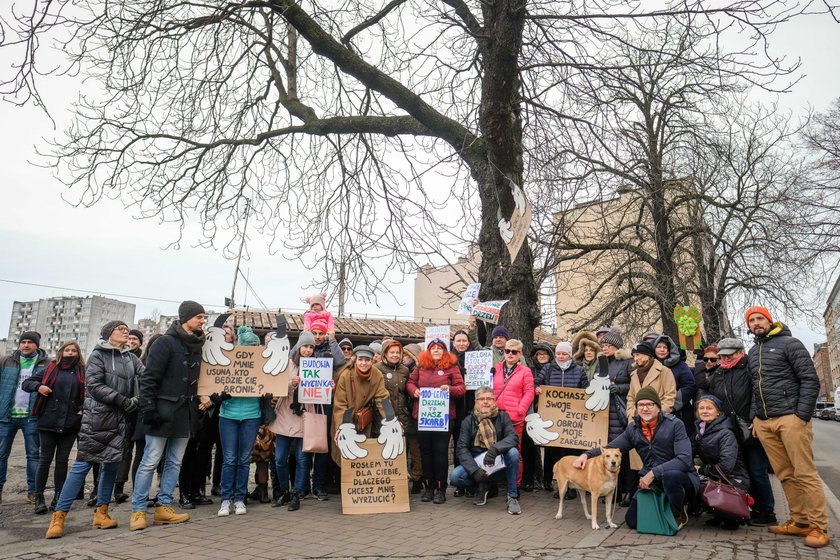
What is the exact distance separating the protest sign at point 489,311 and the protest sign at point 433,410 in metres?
1.55

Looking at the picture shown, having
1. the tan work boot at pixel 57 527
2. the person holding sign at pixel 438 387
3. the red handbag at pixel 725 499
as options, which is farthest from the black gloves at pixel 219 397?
the red handbag at pixel 725 499

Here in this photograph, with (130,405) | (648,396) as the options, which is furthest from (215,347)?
(648,396)

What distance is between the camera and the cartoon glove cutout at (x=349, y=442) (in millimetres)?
6516

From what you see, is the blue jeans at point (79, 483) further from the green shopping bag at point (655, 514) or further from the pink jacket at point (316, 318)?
the green shopping bag at point (655, 514)

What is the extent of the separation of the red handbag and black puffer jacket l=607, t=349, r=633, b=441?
1289 millimetres

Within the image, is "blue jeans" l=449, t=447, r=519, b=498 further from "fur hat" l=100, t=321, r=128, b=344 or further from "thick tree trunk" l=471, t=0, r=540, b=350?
"fur hat" l=100, t=321, r=128, b=344

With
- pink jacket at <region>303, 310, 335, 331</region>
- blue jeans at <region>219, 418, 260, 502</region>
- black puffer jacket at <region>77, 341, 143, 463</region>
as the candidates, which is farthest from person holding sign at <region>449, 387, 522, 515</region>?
black puffer jacket at <region>77, 341, 143, 463</region>

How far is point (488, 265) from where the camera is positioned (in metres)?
8.88

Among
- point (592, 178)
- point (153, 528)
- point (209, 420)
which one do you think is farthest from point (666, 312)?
point (153, 528)

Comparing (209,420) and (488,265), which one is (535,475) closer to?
(488,265)

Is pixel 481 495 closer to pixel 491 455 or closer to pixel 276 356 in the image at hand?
pixel 491 455

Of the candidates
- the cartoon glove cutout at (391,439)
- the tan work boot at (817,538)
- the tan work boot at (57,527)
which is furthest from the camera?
the cartoon glove cutout at (391,439)

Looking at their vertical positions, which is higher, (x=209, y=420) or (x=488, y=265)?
(x=488, y=265)

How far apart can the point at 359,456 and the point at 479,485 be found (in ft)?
5.03
